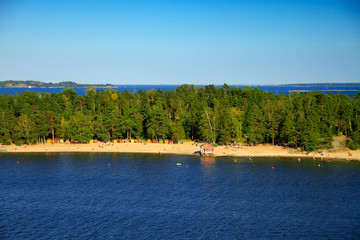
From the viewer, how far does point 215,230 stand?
177 ft

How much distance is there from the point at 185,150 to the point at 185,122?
58.5ft

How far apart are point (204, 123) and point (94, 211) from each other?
62.6m

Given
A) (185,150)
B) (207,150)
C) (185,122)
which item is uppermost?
(185,122)

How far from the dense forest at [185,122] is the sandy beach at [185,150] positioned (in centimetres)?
279

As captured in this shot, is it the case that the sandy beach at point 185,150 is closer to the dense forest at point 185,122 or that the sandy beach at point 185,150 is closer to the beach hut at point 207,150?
the beach hut at point 207,150

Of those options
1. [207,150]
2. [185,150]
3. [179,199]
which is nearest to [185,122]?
[185,150]

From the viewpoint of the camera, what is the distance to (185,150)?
111438 millimetres

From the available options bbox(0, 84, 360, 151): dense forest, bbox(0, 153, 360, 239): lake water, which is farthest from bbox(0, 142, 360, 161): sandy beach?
bbox(0, 153, 360, 239): lake water

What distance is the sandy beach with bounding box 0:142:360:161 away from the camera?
101125mm

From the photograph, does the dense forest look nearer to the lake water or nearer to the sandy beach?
the sandy beach

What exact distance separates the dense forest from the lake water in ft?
49.3

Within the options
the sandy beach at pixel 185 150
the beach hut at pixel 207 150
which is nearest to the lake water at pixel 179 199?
the sandy beach at pixel 185 150

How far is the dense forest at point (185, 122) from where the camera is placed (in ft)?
350

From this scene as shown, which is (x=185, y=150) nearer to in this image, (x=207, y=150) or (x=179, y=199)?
(x=207, y=150)
